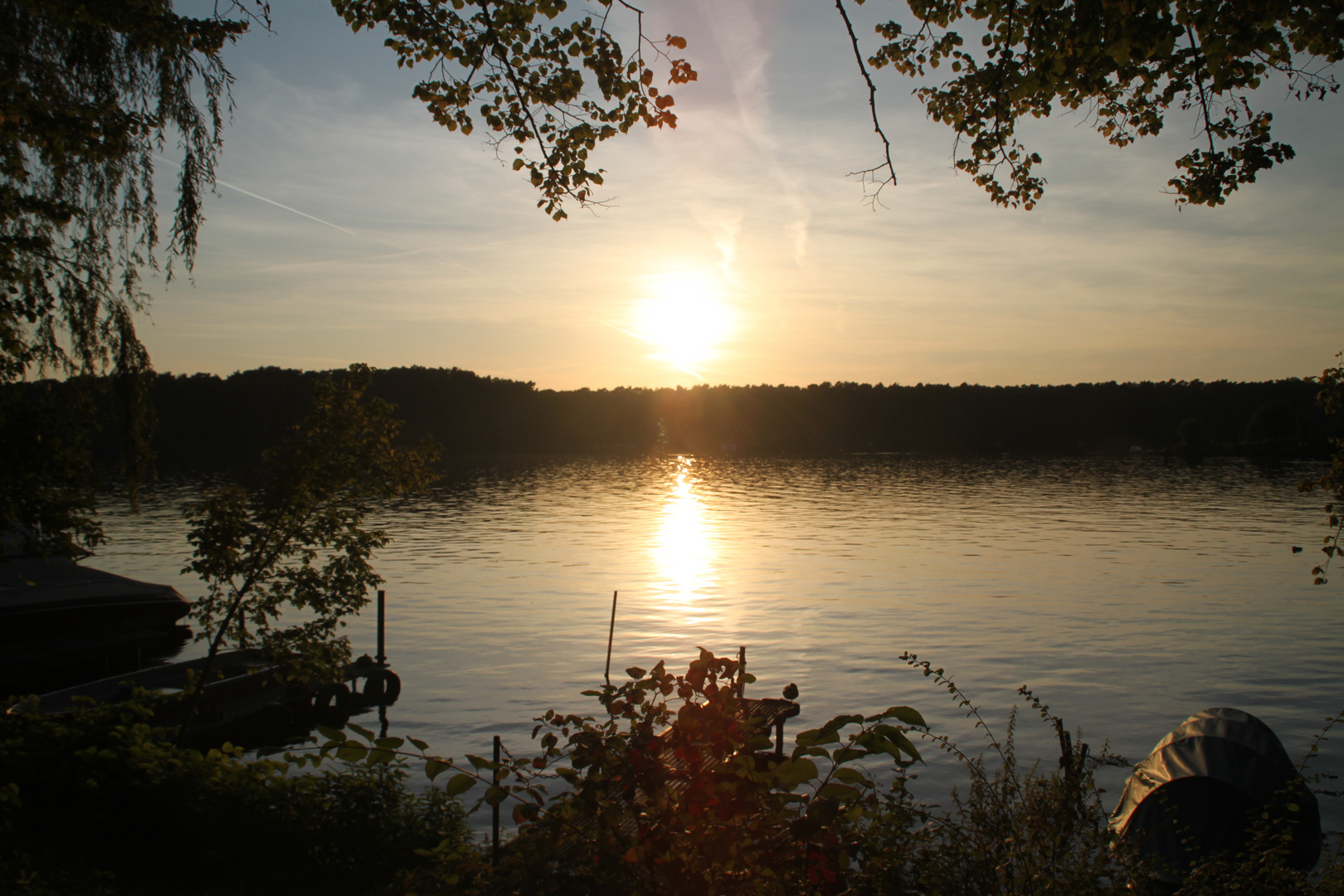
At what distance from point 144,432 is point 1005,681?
23379 mm

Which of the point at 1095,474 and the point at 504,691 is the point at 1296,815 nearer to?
the point at 504,691

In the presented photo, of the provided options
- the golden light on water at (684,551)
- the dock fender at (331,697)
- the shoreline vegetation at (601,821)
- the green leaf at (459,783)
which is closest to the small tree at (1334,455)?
the shoreline vegetation at (601,821)

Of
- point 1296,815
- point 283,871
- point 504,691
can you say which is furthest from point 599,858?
point 504,691

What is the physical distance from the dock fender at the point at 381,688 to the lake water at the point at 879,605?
689mm

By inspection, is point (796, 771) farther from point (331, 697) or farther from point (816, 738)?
point (331, 697)

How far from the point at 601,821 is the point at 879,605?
3614 cm

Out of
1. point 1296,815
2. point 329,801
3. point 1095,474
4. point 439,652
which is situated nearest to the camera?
point 329,801

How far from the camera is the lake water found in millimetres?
24891

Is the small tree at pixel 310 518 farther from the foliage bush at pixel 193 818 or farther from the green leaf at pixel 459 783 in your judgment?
the green leaf at pixel 459 783

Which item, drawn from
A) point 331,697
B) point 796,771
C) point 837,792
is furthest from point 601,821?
point 331,697

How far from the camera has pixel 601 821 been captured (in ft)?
13.5

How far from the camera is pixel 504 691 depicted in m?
26.3

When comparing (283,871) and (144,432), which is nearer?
(283,871)

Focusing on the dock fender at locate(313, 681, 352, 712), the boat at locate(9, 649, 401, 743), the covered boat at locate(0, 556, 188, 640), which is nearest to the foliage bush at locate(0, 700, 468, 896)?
the boat at locate(9, 649, 401, 743)
